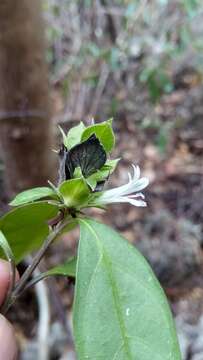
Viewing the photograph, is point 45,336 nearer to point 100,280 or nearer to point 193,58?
point 100,280

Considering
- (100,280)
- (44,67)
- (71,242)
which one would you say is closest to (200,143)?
(71,242)

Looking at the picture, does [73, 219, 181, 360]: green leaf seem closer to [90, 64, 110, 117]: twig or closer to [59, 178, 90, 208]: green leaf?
[59, 178, 90, 208]: green leaf

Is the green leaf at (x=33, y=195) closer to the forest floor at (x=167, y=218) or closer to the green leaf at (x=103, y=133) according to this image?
the green leaf at (x=103, y=133)

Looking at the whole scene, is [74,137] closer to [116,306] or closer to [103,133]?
[103,133]

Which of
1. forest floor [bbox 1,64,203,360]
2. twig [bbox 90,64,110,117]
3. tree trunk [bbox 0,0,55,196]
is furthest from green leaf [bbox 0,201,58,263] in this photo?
twig [bbox 90,64,110,117]

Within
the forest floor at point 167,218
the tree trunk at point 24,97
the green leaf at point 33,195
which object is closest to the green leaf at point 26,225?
the green leaf at point 33,195

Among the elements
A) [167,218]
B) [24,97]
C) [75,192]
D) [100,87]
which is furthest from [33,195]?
[100,87]
